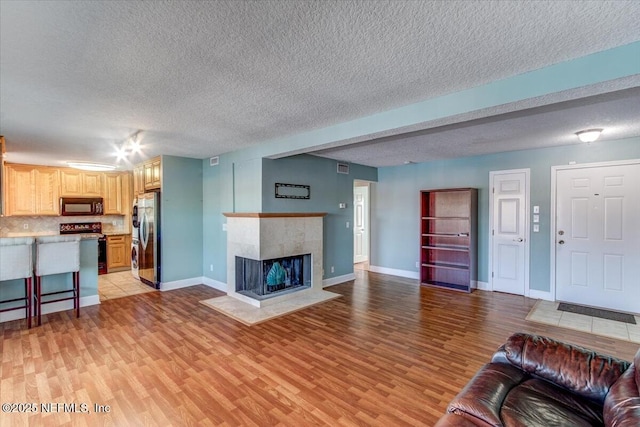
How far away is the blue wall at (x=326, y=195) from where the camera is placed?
482cm

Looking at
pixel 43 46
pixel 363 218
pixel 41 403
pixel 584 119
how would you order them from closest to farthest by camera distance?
pixel 43 46 → pixel 41 403 → pixel 584 119 → pixel 363 218

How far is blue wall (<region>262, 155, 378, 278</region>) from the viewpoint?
4824 millimetres

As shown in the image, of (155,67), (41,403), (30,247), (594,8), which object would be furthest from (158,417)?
(594,8)

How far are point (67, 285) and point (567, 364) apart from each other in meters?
5.77

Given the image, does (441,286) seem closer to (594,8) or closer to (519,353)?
(519,353)

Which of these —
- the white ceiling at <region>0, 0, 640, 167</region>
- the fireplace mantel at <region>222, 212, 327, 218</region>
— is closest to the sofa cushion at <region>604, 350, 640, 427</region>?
the white ceiling at <region>0, 0, 640, 167</region>

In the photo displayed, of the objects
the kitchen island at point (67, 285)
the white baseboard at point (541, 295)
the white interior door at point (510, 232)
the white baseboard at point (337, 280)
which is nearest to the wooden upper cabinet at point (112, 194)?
the kitchen island at point (67, 285)

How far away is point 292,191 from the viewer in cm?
511

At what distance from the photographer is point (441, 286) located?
5605 mm

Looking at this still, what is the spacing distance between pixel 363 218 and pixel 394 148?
3839 mm

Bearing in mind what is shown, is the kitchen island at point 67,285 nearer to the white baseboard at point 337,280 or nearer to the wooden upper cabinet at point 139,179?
the wooden upper cabinet at point 139,179

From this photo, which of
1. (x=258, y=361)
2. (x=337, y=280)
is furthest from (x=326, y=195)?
(x=258, y=361)

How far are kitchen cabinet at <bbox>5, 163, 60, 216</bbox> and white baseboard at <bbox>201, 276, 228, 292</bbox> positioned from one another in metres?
3.70

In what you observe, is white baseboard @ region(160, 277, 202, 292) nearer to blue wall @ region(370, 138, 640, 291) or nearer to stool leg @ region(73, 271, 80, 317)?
stool leg @ region(73, 271, 80, 317)
